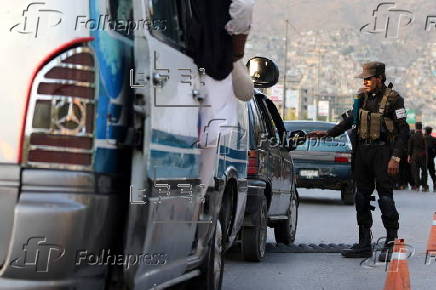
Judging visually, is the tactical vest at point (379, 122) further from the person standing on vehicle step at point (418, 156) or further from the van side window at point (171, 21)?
the person standing on vehicle step at point (418, 156)

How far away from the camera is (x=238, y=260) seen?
10000 mm

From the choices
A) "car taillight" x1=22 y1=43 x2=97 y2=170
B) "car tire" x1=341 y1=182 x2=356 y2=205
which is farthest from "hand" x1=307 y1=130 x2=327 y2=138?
"car tire" x1=341 y1=182 x2=356 y2=205

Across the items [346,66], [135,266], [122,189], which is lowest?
[135,266]

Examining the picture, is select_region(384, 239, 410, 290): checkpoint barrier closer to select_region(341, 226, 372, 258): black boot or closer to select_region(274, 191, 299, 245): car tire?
select_region(341, 226, 372, 258): black boot

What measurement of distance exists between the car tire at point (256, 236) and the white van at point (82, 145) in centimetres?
494

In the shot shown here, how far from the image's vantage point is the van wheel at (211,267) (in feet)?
20.6

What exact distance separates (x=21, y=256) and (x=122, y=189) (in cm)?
55

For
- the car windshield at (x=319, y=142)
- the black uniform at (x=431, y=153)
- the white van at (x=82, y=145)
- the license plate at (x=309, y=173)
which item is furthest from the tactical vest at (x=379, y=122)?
the black uniform at (x=431, y=153)

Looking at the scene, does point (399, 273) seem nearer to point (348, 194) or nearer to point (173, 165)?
point (173, 165)


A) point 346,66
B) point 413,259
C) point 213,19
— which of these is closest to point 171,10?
point 213,19

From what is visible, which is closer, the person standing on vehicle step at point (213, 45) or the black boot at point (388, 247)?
the person standing on vehicle step at point (213, 45)

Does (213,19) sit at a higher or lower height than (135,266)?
higher

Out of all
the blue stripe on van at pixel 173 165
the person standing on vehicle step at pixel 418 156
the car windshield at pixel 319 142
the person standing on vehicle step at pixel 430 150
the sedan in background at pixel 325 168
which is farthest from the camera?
the person standing on vehicle step at pixel 430 150

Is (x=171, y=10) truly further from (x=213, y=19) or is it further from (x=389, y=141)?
(x=389, y=141)
